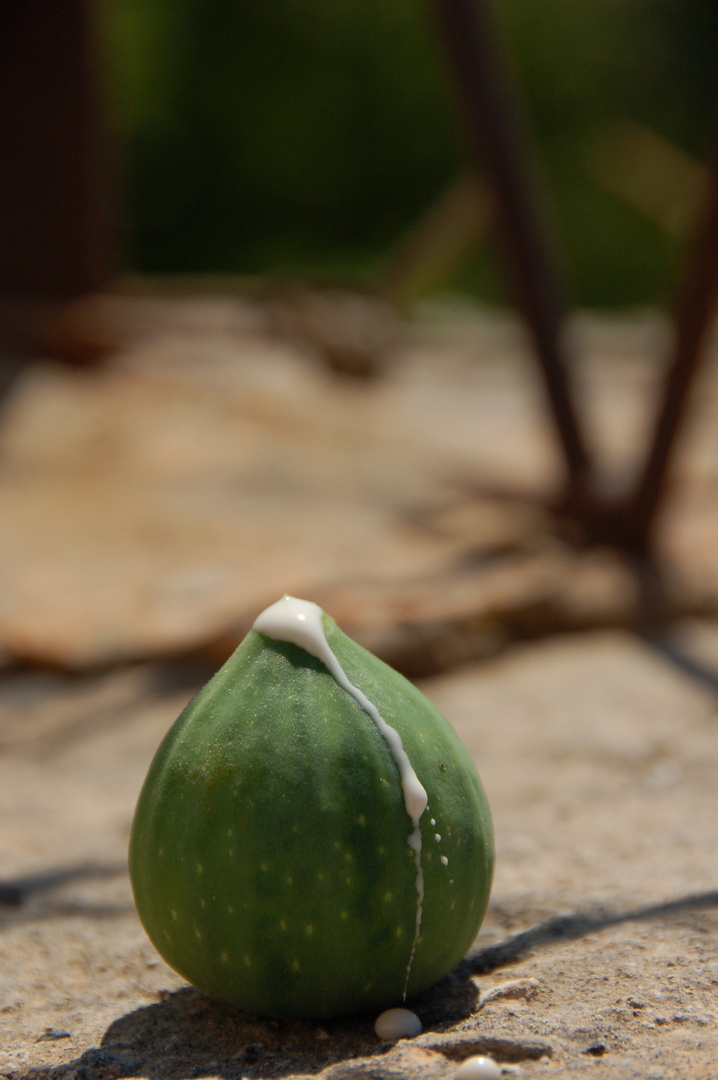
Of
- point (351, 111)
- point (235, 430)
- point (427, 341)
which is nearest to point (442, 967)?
point (235, 430)

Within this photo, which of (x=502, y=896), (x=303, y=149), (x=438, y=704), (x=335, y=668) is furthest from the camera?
(x=303, y=149)

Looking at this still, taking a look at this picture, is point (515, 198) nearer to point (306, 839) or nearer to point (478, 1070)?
point (306, 839)

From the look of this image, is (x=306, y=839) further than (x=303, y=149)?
No

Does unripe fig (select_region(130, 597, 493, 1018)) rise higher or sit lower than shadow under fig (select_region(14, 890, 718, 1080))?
higher

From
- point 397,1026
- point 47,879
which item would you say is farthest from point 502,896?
point 47,879

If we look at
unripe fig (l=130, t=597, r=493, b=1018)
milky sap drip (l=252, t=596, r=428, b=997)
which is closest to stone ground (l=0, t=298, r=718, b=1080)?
unripe fig (l=130, t=597, r=493, b=1018)

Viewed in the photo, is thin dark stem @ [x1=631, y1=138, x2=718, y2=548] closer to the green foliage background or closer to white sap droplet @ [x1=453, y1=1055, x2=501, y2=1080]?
white sap droplet @ [x1=453, y1=1055, x2=501, y2=1080]

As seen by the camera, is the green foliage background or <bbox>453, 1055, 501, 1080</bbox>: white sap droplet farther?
the green foliage background

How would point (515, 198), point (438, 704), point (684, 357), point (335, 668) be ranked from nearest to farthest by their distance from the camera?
point (335, 668) → point (438, 704) → point (684, 357) → point (515, 198)
